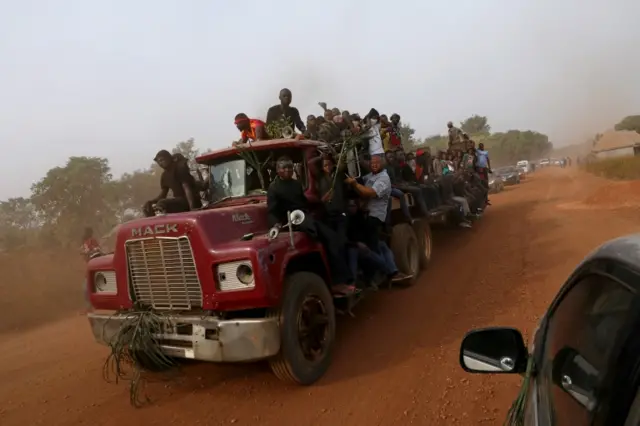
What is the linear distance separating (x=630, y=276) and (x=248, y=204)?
14.1 ft

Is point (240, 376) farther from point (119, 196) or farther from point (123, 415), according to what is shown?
point (119, 196)

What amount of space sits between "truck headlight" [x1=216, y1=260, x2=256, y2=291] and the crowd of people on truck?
→ 24.6 inches

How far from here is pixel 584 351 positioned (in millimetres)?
1497

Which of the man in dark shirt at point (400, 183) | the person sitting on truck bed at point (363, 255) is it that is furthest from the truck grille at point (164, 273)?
the man in dark shirt at point (400, 183)

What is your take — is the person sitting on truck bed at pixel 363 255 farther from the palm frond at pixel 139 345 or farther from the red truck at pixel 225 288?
the palm frond at pixel 139 345

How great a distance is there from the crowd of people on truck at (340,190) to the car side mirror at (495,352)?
2.88 metres

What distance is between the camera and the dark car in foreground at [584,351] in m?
1.26

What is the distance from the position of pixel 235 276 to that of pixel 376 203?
2839 millimetres

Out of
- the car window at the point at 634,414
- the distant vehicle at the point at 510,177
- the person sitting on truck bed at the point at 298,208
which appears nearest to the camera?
the car window at the point at 634,414

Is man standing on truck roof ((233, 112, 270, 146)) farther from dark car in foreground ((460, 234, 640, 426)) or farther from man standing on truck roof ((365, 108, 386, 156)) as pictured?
dark car in foreground ((460, 234, 640, 426))

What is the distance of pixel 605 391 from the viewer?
50.9 inches

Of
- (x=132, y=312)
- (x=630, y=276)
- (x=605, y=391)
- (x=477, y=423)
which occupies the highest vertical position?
(x=630, y=276)

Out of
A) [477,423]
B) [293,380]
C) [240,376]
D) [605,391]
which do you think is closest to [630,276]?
[605,391]

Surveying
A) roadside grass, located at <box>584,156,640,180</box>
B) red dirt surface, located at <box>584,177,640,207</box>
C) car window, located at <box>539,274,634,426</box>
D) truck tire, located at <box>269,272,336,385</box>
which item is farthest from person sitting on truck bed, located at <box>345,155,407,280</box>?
roadside grass, located at <box>584,156,640,180</box>
